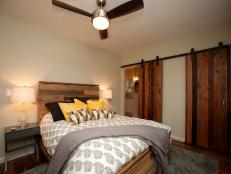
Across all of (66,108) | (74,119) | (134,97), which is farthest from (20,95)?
(134,97)

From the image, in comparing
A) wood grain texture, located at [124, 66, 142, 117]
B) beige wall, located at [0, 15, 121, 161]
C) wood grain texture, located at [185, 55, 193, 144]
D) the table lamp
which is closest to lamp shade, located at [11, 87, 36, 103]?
the table lamp

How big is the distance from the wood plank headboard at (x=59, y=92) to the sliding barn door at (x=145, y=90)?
1332 millimetres

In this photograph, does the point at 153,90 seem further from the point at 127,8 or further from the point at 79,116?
the point at 127,8

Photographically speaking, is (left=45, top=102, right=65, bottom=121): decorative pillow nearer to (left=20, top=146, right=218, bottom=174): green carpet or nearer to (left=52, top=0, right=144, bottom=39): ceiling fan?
(left=20, top=146, right=218, bottom=174): green carpet

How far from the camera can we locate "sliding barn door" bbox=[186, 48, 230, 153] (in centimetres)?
274

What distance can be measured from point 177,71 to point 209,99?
98cm

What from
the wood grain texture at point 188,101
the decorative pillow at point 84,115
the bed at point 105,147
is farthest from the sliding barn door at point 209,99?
the decorative pillow at point 84,115

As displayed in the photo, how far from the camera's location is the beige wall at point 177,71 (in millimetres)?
3085

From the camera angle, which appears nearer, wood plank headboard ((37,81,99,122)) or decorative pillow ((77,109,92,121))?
decorative pillow ((77,109,92,121))

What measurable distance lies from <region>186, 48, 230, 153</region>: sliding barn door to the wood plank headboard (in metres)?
2.51

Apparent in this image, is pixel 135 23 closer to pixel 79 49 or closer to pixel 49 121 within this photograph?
pixel 79 49

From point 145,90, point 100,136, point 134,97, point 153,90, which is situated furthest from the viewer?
point 134,97

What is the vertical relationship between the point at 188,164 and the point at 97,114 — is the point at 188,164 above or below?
below

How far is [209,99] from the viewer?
9.62 feet
